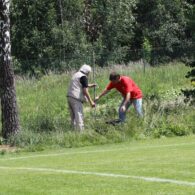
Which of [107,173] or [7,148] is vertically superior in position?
[107,173]

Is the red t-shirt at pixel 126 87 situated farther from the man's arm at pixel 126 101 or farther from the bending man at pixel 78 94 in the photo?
the bending man at pixel 78 94

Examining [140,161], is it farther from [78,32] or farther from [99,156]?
[78,32]

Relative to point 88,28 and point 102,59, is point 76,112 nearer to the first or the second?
point 102,59

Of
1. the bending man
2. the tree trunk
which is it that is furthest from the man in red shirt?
the tree trunk

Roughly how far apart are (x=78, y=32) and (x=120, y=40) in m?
4.58

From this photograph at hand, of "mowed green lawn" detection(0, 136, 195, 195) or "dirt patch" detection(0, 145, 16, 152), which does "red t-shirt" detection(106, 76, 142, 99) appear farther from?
"mowed green lawn" detection(0, 136, 195, 195)

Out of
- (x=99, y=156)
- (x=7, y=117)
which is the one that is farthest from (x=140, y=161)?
(x=7, y=117)

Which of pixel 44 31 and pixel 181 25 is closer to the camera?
pixel 44 31

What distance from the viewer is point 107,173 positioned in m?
9.90

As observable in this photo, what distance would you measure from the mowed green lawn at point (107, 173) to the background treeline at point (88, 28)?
26.6 meters

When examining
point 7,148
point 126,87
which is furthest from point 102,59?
point 7,148

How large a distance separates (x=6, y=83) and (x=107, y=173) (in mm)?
9134

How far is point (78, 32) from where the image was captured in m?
45.9

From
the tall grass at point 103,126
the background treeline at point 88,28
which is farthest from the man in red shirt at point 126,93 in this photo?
the background treeline at point 88,28
